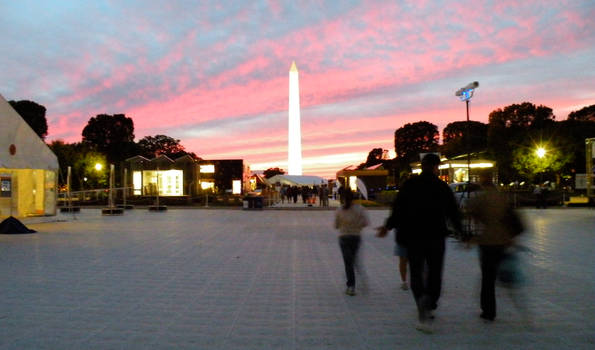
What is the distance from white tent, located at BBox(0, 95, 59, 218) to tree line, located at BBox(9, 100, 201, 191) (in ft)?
87.2

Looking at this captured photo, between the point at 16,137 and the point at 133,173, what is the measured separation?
31.1 m

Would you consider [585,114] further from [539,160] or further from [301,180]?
[301,180]

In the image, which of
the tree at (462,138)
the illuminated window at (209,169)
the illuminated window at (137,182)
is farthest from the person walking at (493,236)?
the tree at (462,138)

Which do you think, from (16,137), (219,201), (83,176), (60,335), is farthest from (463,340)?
(83,176)

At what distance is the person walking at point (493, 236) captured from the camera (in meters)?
5.03

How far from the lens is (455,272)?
323 inches

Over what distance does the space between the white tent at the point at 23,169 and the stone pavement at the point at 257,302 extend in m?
6.80

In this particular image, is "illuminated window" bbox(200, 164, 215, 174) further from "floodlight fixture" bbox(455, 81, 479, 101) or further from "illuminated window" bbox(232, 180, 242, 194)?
"floodlight fixture" bbox(455, 81, 479, 101)

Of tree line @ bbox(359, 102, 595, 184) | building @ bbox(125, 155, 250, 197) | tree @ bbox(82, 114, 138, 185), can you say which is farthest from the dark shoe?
tree @ bbox(82, 114, 138, 185)

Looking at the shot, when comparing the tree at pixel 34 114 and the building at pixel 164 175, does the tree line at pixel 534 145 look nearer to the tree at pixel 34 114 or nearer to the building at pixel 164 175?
the building at pixel 164 175

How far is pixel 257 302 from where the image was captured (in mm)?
6098

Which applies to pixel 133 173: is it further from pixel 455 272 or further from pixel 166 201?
pixel 455 272

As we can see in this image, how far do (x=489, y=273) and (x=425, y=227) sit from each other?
0.98 m

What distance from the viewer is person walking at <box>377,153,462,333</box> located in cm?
477
